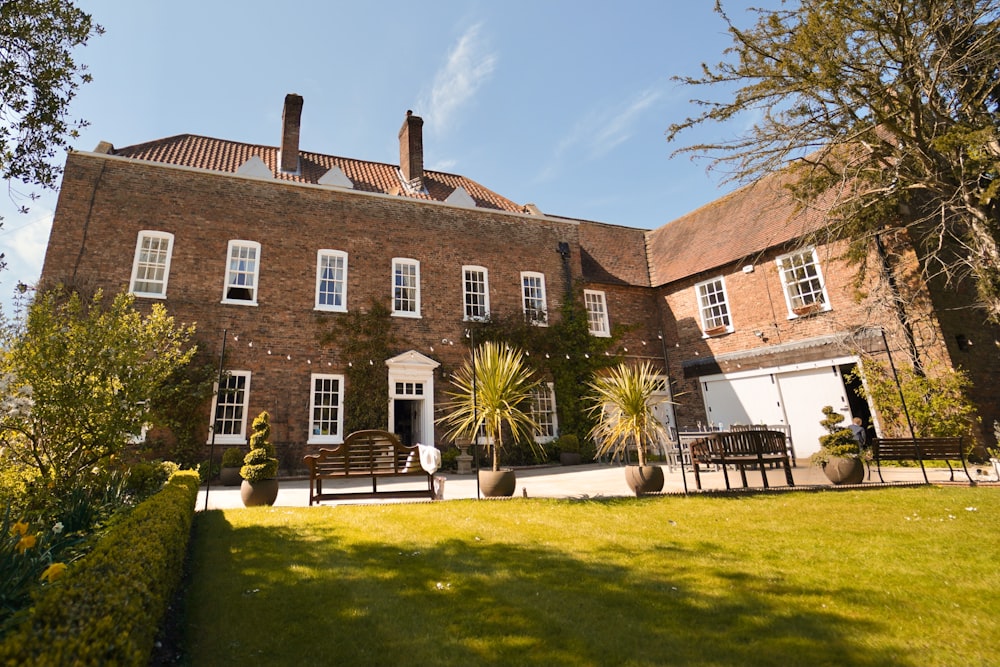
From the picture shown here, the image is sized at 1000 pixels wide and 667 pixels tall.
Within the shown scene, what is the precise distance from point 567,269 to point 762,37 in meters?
10.5

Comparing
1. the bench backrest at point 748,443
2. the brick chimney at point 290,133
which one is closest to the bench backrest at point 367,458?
the bench backrest at point 748,443

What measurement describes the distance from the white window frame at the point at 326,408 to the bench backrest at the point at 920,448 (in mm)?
12885

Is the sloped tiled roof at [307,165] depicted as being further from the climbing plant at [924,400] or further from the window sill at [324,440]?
the climbing plant at [924,400]

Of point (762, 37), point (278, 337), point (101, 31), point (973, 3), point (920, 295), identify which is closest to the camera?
point (101, 31)

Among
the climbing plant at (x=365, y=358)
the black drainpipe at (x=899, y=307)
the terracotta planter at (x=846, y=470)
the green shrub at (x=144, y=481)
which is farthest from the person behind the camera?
the climbing plant at (x=365, y=358)

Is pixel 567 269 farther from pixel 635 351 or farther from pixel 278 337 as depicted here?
pixel 278 337

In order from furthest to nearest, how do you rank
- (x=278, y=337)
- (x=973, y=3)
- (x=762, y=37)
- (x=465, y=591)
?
1. (x=278, y=337)
2. (x=762, y=37)
3. (x=973, y=3)
4. (x=465, y=591)

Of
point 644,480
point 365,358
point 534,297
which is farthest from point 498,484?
point 534,297

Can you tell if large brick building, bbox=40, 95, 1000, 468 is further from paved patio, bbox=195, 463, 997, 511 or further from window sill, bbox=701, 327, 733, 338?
paved patio, bbox=195, 463, 997, 511

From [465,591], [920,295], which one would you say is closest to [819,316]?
[920,295]

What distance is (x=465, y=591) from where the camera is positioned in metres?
3.93

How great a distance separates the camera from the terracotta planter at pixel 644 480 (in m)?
8.30

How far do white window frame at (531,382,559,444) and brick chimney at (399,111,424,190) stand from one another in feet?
30.4

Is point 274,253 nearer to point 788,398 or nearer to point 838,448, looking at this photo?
point 838,448
